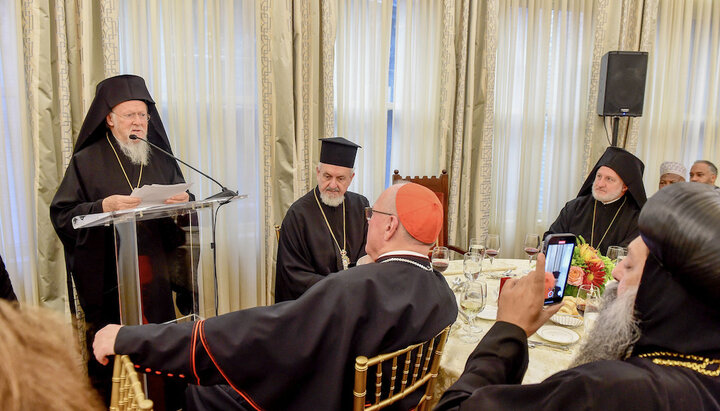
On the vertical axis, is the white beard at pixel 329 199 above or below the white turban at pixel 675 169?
below

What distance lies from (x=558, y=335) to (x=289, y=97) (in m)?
2.67

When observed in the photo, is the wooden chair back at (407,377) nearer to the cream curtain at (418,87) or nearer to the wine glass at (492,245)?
the wine glass at (492,245)

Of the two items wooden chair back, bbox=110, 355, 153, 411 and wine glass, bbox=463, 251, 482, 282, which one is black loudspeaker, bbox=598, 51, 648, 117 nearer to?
wine glass, bbox=463, 251, 482, 282

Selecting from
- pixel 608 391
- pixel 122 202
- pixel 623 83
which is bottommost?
pixel 608 391

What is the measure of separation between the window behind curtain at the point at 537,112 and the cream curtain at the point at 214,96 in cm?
252

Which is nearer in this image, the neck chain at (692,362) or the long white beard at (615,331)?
the neck chain at (692,362)

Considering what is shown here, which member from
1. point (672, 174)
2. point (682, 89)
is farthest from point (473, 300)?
point (682, 89)

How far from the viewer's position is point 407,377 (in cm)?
144

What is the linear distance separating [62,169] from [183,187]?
1404mm

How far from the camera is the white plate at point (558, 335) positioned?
174 centimetres

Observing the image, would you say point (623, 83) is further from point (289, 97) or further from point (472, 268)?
point (472, 268)

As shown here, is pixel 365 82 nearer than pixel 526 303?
No

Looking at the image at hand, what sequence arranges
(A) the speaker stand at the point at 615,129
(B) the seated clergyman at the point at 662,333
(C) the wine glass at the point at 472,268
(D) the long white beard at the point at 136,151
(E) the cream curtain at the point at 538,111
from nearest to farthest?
(B) the seated clergyman at the point at 662,333 < (C) the wine glass at the point at 472,268 < (D) the long white beard at the point at 136,151 < (E) the cream curtain at the point at 538,111 < (A) the speaker stand at the point at 615,129

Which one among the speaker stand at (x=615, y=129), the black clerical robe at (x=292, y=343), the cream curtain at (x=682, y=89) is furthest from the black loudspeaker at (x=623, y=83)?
the black clerical robe at (x=292, y=343)
